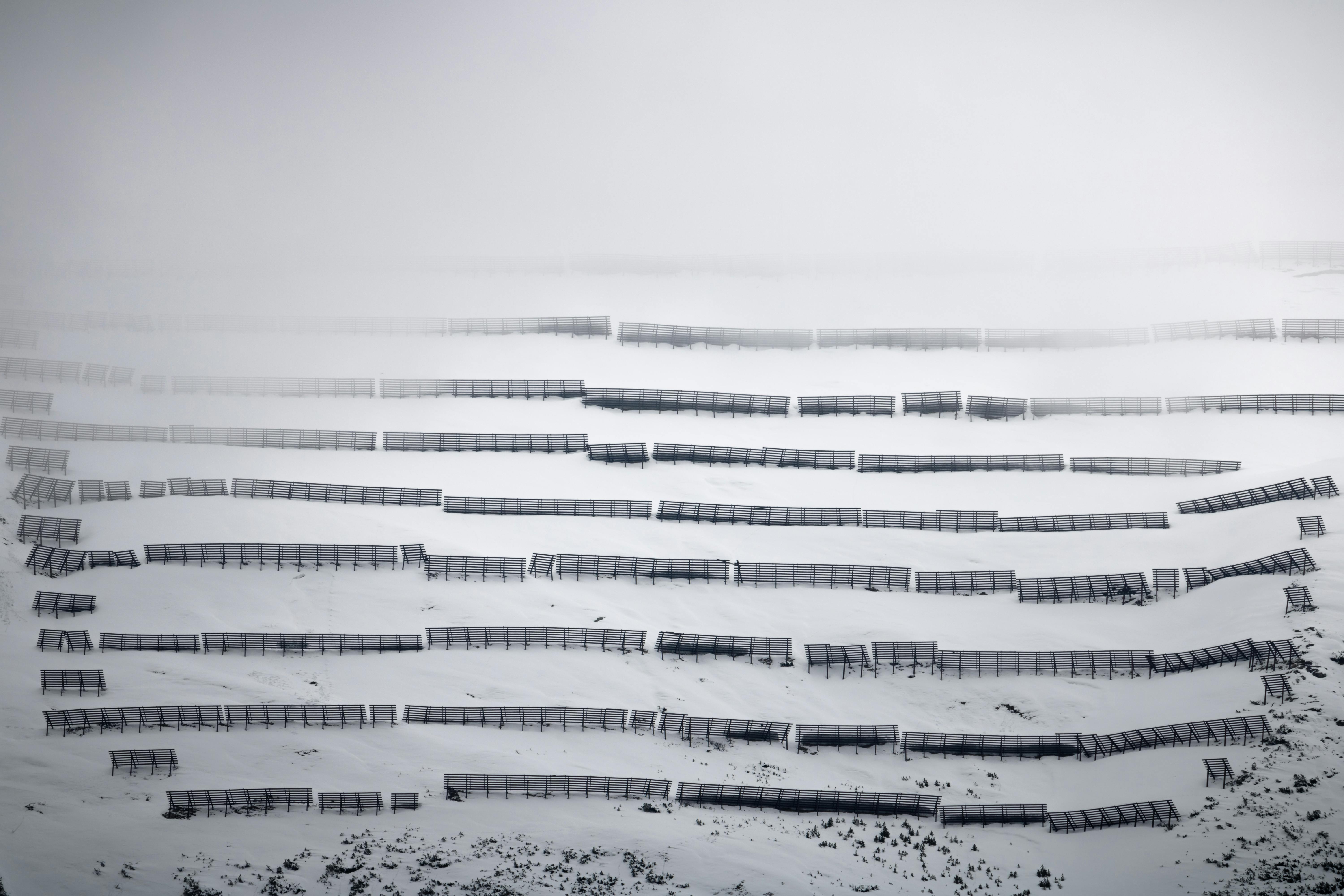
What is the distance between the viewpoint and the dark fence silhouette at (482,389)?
2494 inches

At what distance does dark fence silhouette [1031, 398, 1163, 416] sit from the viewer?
61.9 meters

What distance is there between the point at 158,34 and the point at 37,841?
361ft

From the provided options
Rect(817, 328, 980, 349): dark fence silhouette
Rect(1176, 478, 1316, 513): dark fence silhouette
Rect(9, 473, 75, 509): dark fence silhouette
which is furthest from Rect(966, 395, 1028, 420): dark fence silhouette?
Rect(9, 473, 75, 509): dark fence silhouette

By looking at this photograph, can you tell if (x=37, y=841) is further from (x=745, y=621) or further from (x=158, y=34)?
(x=158, y=34)

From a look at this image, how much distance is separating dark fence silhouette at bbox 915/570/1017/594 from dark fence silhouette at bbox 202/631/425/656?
66.5 feet

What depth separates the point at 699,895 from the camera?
34781 millimetres

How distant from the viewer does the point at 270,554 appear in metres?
49.2

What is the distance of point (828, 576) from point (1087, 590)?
32.5 ft

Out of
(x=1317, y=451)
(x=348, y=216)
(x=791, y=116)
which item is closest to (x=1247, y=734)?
(x=1317, y=451)

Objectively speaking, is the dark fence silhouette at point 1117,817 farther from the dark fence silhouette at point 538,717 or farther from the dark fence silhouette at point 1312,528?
the dark fence silhouette at point 1312,528

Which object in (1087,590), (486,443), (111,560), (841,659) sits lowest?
(841,659)

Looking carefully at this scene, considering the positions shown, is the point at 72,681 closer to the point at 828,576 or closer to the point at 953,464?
the point at 828,576

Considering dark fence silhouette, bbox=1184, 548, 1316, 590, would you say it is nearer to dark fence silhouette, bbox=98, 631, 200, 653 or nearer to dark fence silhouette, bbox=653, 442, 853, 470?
dark fence silhouette, bbox=653, 442, 853, 470

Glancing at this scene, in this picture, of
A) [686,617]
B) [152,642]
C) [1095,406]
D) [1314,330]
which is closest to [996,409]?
[1095,406]
